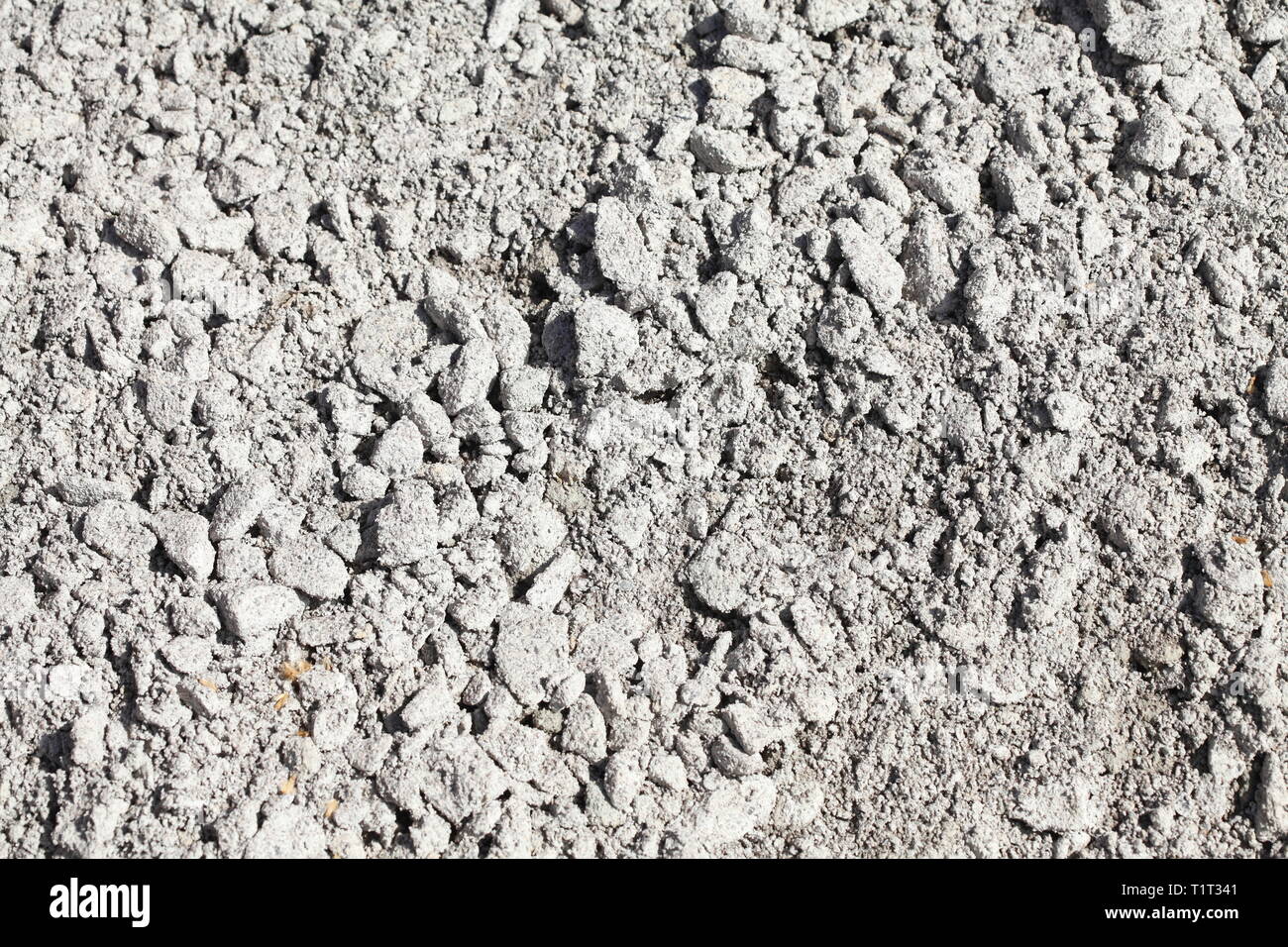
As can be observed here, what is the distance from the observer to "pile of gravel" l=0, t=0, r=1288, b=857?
69.3 inches

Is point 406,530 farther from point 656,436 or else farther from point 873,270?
point 873,270

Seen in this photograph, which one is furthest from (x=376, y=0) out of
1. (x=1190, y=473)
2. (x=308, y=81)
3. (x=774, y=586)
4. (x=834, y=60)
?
(x=1190, y=473)

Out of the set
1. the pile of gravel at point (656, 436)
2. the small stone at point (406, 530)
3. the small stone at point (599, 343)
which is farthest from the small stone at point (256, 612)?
the small stone at point (599, 343)

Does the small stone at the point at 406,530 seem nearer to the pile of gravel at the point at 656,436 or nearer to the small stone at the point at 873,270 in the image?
the pile of gravel at the point at 656,436

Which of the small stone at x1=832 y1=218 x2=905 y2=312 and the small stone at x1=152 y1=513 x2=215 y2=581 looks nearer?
the small stone at x1=152 y1=513 x2=215 y2=581

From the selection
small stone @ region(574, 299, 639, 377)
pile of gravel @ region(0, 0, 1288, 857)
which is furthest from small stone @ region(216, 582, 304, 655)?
small stone @ region(574, 299, 639, 377)

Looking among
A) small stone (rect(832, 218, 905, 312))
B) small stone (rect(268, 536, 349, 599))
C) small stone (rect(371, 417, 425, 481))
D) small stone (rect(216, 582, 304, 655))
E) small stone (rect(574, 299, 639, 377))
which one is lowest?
small stone (rect(216, 582, 304, 655))

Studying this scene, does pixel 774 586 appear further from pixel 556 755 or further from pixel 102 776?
pixel 102 776

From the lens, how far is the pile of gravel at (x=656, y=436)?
1.76m

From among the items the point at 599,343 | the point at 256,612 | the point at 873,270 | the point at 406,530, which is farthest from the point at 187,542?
the point at 873,270

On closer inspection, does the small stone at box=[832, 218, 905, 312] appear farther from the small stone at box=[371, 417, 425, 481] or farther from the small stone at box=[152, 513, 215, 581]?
the small stone at box=[152, 513, 215, 581]

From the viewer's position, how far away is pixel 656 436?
1933mm

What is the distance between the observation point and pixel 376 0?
2316 mm
